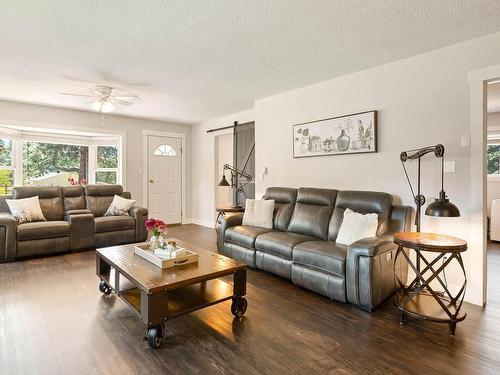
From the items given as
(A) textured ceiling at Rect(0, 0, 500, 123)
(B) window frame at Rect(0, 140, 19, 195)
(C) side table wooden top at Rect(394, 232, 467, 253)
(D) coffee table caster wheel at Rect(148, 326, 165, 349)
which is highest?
(A) textured ceiling at Rect(0, 0, 500, 123)

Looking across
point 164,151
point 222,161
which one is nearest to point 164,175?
point 164,151

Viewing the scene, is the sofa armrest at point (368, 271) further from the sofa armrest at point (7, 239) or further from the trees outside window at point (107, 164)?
the trees outside window at point (107, 164)

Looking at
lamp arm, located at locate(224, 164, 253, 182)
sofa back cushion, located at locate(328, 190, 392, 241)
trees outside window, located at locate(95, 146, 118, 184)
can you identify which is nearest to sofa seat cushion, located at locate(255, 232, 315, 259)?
sofa back cushion, located at locate(328, 190, 392, 241)

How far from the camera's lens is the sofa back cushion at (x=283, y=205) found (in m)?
3.74

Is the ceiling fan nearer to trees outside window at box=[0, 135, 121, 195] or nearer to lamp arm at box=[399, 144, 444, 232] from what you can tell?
trees outside window at box=[0, 135, 121, 195]

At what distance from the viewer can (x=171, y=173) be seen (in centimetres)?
663

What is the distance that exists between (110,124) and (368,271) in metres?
5.45

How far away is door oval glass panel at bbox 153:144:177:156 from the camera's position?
21.0ft

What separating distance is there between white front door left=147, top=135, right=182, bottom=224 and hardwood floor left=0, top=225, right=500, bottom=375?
3654mm

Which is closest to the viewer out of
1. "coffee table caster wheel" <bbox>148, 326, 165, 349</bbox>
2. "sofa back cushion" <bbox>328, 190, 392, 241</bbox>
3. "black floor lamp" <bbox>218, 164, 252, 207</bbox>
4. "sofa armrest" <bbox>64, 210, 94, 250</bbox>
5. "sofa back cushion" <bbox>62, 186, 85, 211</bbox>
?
"coffee table caster wheel" <bbox>148, 326, 165, 349</bbox>

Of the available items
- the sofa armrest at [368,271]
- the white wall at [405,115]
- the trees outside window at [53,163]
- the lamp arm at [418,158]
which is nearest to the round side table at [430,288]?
the sofa armrest at [368,271]

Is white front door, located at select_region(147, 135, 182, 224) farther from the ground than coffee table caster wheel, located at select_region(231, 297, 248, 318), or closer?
farther from the ground

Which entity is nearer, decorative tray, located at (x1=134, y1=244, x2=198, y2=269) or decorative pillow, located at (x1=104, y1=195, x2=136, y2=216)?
decorative tray, located at (x1=134, y1=244, x2=198, y2=269)

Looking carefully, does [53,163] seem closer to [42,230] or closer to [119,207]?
[119,207]
